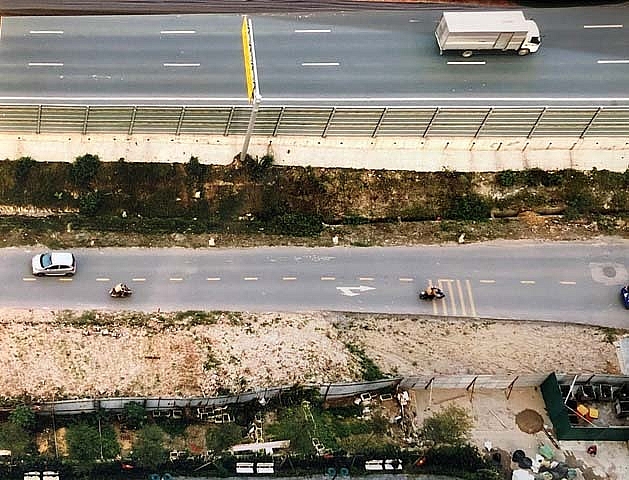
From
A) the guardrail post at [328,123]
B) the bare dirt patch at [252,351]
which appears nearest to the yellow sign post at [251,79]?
the guardrail post at [328,123]

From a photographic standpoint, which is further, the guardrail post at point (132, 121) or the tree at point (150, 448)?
the guardrail post at point (132, 121)

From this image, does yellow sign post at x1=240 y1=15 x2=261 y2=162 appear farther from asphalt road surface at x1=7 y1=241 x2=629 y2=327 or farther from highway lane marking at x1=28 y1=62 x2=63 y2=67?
highway lane marking at x1=28 y1=62 x2=63 y2=67

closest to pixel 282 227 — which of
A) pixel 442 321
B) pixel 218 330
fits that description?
pixel 218 330

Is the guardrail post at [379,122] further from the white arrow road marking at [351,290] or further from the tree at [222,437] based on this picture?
the tree at [222,437]

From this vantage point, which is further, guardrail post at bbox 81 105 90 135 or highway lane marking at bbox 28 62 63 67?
highway lane marking at bbox 28 62 63 67

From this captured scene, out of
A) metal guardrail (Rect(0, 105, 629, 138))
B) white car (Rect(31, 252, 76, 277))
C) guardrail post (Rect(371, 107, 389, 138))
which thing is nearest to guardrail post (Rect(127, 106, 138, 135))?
metal guardrail (Rect(0, 105, 629, 138))

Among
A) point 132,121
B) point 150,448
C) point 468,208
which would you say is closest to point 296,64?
point 132,121
